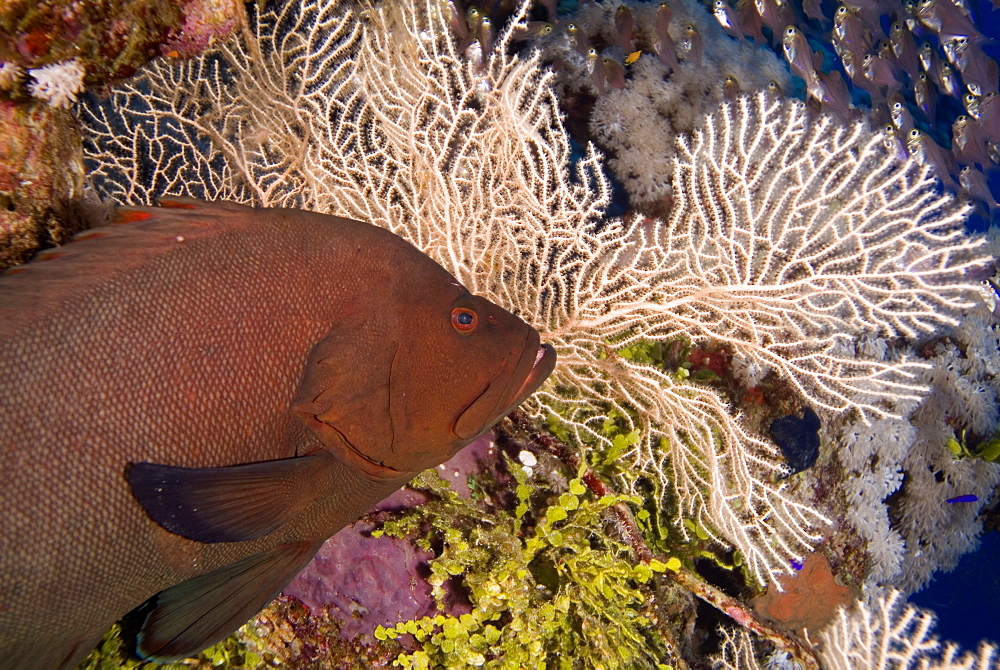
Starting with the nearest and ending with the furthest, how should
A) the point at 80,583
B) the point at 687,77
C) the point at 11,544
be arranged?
the point at 11,544
the point at 80,583
the point at 687,77

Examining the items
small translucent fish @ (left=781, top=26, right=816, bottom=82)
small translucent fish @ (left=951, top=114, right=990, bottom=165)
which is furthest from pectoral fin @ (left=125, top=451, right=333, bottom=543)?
small translucent fish @ (left=951, top=114, right=990, bottom=165)

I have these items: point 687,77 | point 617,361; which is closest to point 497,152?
point 617,361

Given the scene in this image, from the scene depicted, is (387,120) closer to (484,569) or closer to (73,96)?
(73,96)

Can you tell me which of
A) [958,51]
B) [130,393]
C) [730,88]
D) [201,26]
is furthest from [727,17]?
[130,393]

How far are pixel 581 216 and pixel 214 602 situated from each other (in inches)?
115

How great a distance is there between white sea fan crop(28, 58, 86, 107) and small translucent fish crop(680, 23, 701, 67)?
20.4 ft

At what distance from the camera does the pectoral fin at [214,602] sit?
1.81 metres

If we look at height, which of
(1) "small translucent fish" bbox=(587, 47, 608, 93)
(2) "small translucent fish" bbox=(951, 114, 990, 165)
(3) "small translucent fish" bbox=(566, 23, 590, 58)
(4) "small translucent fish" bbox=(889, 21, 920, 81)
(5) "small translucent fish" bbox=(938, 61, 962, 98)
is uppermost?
(5) "small translucent fish" bbox=(938, 61, 962, 98)

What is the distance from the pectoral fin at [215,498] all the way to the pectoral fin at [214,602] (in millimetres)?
324

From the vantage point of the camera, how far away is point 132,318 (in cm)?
165

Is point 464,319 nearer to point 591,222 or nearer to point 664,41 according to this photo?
point 591,222

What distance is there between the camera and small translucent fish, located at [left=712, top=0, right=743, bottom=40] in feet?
24.6

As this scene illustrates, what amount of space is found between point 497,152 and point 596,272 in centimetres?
116

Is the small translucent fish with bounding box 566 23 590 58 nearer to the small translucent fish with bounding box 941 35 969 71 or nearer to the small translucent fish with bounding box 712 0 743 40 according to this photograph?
the small translucent fish with bounding box 712 0 743 40
